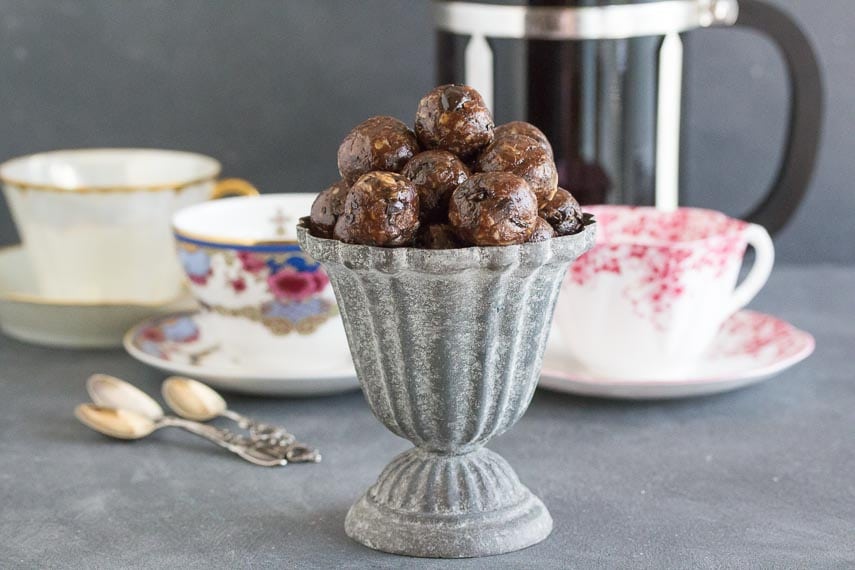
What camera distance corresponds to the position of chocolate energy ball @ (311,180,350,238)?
0.68 meters

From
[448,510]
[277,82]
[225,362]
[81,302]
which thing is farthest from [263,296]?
[277,82]

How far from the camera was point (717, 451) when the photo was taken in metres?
0.87

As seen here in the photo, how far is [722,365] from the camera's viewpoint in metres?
1.01

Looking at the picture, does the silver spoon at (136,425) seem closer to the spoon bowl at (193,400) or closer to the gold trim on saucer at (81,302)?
the spoon bowl at (193,400)

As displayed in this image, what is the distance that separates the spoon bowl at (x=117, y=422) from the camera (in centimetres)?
89

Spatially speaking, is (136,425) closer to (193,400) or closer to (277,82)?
(193,400)

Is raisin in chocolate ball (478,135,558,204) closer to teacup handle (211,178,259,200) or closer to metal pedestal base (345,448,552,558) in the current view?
metal pedestal base (345,448,552,558)

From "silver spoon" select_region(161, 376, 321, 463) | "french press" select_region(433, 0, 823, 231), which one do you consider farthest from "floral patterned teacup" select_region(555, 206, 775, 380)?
"silver spoon" select_region(161, 376, 321, 463)

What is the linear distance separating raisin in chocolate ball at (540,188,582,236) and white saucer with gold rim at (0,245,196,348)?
53 cm

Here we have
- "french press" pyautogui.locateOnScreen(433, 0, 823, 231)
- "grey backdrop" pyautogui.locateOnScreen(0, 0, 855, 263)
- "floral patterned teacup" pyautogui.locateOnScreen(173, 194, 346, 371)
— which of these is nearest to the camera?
"floral patterned teacup" pyautogui.locateOnScreen(173, 194, 346, 371)

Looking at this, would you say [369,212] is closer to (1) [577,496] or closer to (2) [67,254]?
(1) [577,496]

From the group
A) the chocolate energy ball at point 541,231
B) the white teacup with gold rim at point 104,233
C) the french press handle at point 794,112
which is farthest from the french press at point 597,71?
the chocolate energy ball at point 541,231

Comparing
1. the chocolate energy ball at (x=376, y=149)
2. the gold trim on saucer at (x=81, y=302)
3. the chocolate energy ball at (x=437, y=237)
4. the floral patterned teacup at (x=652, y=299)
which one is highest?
the chocolate energy ball at (x=376, y=149)

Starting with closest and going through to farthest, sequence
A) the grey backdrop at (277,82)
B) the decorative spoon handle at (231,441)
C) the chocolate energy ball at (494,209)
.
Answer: the chocolate energy ball at (494,209) → the decorative spoon handle at (231,441) → the grey backdrop at (277,82)
